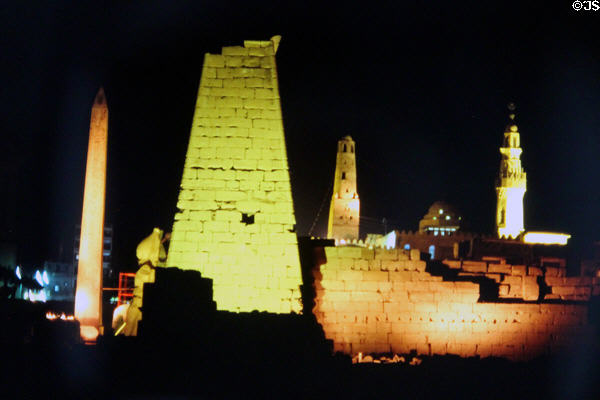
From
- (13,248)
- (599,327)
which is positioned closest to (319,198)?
(13,248)

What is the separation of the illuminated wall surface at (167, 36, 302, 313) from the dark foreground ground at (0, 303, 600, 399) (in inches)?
20.4

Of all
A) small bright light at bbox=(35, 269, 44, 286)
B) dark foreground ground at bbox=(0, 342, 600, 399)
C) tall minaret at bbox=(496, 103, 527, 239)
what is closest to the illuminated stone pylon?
dark foreground ground at bbox=(0, 342, 600, 399)

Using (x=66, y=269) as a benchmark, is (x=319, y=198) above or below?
above

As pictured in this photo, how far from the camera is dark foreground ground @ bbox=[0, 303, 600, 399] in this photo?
1464 centimetres

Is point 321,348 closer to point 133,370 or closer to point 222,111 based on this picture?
point 133,370

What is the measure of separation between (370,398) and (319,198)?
1372 inches

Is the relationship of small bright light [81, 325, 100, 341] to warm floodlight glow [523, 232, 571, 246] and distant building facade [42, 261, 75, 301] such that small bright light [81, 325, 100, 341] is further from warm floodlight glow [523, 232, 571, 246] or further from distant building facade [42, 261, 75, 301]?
distant building facade [42, 261, 75, 301]

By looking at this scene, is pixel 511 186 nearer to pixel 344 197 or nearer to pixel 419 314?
pixel 344 197

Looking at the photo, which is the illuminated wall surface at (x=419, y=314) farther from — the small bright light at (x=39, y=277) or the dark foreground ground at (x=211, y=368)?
the small bright light at (x=39, y=277)

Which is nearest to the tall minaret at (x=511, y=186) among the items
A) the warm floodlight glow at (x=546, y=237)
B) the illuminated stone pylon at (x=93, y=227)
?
the warm floodlight glow at (x=546, y=237)

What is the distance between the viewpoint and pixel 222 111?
15711 mm

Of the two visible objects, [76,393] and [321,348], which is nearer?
[76,393]

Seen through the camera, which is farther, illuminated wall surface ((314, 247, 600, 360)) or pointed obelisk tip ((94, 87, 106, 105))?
pointed obelisk tip ((94, 87, 106, 105))

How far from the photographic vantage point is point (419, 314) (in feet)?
62.7
